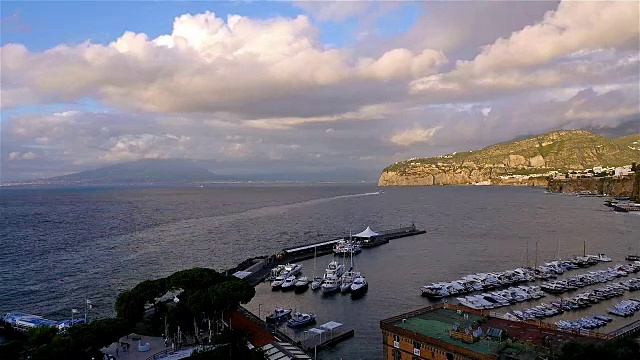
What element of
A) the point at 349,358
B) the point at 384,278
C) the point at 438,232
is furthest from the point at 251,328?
the point at 438,232

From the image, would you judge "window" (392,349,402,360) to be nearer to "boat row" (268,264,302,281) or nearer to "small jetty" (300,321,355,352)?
"small jetty" (300,321,355,352)

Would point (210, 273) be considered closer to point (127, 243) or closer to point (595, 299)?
point (595, 299)

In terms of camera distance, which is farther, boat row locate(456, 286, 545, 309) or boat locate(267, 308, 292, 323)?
boat row locate(456, 286, 545, 309)

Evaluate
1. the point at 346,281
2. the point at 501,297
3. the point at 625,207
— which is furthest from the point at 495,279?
the point at 625,207

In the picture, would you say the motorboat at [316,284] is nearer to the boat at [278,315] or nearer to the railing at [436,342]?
the boat at [278,315]

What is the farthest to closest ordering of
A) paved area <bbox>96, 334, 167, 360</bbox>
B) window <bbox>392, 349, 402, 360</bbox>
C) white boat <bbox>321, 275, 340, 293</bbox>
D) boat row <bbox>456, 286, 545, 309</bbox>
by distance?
white boat <bbox>321, 275, 340, 293</bbox>
boat row <bbox>456, 286, 545, 309</bbox>
paved area <bbox>96, 334, 167, 360</bbox>
window <bbox>392, 349, 402, 360</bbox>

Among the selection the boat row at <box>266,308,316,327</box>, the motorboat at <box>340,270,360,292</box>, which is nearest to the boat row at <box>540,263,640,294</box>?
the motorboat at <box>340,270,360,292</box>

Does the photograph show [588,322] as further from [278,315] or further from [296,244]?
[296,244]

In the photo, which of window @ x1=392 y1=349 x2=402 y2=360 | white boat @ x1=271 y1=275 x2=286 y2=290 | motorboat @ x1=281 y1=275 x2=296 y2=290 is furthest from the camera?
white boat @ x1=271 y1=275 x2=286 y2=290
